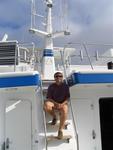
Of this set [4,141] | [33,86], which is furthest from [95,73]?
[4,141]

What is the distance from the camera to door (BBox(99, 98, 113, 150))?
1112cm

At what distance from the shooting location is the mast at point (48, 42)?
12156 millimetres

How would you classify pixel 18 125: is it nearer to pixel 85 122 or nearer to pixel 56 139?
pixel 56 139

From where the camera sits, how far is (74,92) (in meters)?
10.6

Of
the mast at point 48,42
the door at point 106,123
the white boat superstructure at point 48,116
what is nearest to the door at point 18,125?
the white boat superstructure at point 48,116

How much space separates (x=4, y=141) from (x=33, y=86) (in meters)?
1.66

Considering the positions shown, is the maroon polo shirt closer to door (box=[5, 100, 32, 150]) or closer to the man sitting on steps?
the man sitting on steps

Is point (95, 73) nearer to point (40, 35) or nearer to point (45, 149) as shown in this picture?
point (45, 149)

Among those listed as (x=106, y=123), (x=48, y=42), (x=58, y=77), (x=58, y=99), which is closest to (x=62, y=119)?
(x=58, y=99)

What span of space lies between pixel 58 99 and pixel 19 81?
113 cm

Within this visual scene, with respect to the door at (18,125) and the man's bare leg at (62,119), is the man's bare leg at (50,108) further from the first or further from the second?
the door at (18,125)

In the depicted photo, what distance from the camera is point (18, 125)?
1006 cm

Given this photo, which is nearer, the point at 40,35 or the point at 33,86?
the point at 33,86

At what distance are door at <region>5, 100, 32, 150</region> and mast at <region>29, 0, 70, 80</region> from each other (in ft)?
6.81
